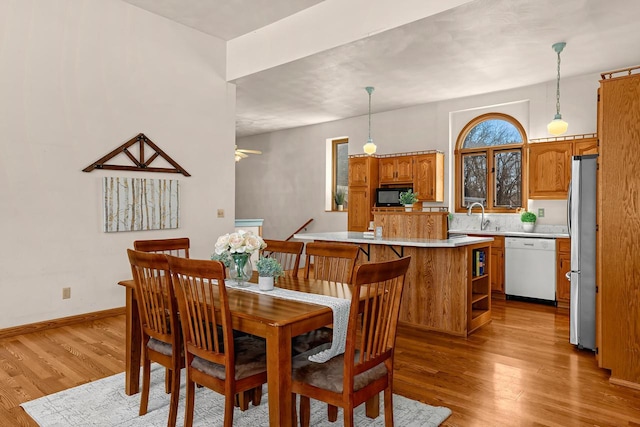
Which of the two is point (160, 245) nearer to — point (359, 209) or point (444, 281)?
point (444, 281)

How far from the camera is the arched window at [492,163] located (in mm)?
6012

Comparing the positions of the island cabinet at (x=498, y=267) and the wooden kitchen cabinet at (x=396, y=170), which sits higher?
the wooden kitchen cabinet at (x=396, y=170)

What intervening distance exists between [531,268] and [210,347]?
15.0 ft

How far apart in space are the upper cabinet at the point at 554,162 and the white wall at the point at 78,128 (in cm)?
425

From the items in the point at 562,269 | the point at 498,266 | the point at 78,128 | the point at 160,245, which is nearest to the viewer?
the point at 160,245

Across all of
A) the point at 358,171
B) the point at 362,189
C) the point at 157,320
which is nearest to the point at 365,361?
the point at 157,320

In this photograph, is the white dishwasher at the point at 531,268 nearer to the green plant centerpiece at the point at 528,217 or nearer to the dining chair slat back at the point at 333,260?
the green plant centerpiece at the point at 528,217

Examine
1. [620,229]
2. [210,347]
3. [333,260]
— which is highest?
[620,229]

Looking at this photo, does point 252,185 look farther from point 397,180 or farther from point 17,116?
point 17,116

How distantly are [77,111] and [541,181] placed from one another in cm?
542

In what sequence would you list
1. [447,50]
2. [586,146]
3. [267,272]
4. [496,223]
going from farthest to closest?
[496,223]
[586,146]
[447,50]
[267,272]

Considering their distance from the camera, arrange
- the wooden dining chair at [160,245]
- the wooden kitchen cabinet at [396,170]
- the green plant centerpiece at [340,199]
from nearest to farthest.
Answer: the wooden dining chair at [160,245], the wooden kitchen cabinet at [396,170], the green plant centerpiece at [340,199]

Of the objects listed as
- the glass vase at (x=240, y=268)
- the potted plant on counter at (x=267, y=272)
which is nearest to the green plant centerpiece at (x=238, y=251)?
the glass vase at (x=240, y=268)

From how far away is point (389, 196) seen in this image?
6.91 metres
